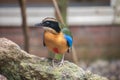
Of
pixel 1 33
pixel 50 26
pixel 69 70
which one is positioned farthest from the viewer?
pixel 1 33

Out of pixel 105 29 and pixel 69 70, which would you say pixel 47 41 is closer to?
pixel 69 70

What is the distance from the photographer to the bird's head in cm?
325

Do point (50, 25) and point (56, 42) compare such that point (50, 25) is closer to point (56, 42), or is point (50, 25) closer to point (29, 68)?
point (56, 42)

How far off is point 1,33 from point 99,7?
5.57ft

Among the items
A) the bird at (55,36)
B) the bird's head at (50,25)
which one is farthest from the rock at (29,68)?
the bird's head at (50,25)

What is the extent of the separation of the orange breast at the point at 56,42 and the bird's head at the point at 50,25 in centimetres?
4

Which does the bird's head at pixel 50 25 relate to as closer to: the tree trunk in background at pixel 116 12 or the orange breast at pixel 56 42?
the orange breast at pixel 56 42

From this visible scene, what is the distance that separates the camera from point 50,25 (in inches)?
129

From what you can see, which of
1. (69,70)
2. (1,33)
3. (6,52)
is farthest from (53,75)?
(1,33)

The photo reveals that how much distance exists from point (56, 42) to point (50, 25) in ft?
0.61

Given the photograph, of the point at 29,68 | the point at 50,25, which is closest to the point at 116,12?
the point at 29,68

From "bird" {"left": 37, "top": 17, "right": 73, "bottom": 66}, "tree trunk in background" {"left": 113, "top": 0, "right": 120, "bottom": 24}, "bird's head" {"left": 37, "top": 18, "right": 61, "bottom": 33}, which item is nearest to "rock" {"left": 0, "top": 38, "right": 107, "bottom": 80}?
"bird" {"left": 37, "top": 17, "right": 73, "bottom": 66}

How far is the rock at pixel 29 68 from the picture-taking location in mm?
3490

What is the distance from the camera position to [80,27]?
7789 millimetres
